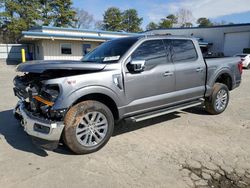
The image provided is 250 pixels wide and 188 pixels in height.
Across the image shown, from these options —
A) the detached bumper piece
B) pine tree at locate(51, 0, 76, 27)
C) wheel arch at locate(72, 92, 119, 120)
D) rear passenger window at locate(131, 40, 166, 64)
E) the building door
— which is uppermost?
pine tree at locate(51, 0, 76, 27)

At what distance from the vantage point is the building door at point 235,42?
32406 millimetres

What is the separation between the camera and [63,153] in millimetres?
4023

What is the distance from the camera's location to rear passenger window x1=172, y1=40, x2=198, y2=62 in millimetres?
5129

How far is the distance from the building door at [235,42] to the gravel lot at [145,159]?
101 feet

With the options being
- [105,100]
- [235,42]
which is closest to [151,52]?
[105,100]

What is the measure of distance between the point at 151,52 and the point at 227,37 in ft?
110

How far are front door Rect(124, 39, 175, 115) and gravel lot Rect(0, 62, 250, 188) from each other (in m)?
0.66

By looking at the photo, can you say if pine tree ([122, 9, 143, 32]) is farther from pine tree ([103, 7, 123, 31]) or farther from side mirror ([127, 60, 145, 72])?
side mirror ([127, 60, 145, 72])

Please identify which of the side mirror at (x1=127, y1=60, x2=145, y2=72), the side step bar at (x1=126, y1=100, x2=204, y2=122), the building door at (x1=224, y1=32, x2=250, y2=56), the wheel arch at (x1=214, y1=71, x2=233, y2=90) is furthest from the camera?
the building door at (x1=224, y1=32, x2=250, y2=56)

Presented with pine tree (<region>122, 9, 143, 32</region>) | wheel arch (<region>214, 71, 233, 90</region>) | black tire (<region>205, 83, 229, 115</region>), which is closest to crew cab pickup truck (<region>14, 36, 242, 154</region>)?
black tire (<region>205, 83, 229, 115</region>)

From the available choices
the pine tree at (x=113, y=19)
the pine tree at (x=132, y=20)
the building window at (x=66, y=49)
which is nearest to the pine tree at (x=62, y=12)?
the pine tree at (x=113, y=19)

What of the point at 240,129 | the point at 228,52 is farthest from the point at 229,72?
the point at 228,52

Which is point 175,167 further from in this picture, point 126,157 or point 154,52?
point 154,52

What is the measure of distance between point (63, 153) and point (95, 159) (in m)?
0.59
